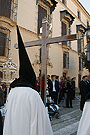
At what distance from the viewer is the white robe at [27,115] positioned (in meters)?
1.69

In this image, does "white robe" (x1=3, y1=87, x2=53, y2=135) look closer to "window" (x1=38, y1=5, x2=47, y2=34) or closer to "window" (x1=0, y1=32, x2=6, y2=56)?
"window" (x1=0, y1=32, x2=6, y2=56)

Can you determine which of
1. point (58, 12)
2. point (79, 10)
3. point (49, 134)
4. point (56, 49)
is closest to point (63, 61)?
point (56, 49)

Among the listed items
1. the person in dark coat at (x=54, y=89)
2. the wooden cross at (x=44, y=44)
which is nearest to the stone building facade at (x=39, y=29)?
the wooden cross at (x=44, y=44)

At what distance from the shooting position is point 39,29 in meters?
12.5

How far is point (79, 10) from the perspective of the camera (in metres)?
21.3

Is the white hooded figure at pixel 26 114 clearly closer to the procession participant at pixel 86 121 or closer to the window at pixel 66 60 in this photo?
the procession participant at pixel 86 121

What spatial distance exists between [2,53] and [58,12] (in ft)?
29.9

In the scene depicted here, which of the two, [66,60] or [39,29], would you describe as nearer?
[39,29]

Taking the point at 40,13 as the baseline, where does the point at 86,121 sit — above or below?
below

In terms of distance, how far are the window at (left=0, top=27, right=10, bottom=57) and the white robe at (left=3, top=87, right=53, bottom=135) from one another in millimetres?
7898

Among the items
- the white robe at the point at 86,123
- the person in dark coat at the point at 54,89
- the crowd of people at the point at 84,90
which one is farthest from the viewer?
the person in dark coat at the point at 54,89

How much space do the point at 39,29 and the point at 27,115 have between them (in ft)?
37.6

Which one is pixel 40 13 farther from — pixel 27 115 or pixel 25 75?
pixel 27 115

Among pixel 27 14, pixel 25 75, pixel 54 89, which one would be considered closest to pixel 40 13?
pixel 27 14
